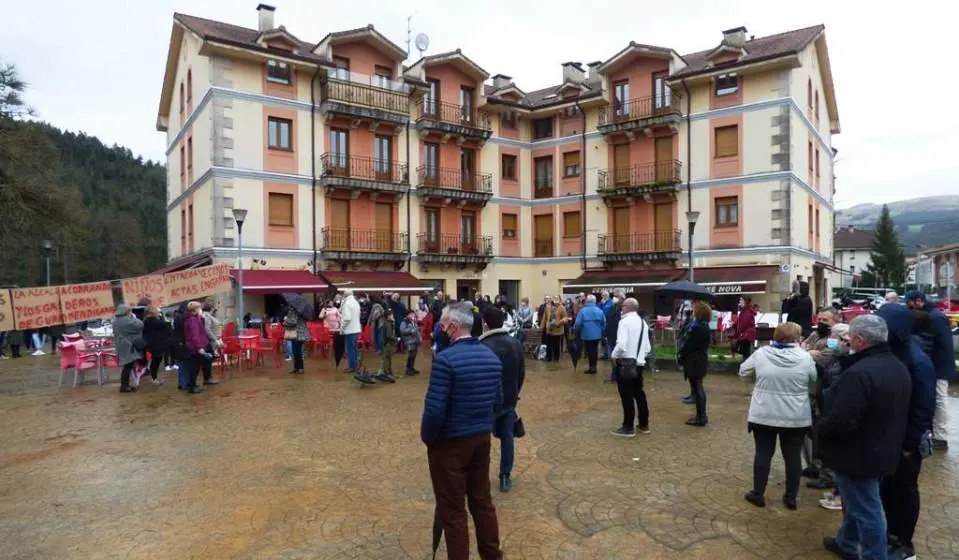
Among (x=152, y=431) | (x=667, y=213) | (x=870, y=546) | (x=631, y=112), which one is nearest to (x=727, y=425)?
(x=870, y=546)

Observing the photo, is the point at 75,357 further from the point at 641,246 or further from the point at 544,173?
the point at 544,173

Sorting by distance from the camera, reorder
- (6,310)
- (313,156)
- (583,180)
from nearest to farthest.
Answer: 1. (6,310)
2. (313,156)
3. (583,180)

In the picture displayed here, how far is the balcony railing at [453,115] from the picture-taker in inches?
1080

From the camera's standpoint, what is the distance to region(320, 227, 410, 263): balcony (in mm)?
24531

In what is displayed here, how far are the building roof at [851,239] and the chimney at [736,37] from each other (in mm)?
60528

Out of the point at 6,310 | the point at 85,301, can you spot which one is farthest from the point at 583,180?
the point at 6,310

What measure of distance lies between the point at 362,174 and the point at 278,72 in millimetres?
4999

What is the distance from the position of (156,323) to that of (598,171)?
71.6 feet

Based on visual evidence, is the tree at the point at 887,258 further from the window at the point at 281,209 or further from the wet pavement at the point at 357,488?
the wet pavement at the point at 357,488

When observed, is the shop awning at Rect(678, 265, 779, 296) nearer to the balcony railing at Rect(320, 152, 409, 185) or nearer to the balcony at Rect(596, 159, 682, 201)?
the balcony at Rect(596, 159, 682, 201)

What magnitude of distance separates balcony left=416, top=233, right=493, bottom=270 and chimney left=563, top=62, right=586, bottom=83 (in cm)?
952

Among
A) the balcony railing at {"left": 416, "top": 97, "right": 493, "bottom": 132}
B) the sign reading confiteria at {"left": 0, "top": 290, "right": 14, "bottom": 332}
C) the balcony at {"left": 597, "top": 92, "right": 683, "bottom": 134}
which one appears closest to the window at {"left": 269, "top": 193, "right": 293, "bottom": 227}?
the balcony railing at {"left": 416, "top": 97, "right": 493, "bottom": 132}

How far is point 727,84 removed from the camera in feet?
82.2

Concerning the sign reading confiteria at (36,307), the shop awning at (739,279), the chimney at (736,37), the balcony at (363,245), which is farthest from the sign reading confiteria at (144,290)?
the chimney at (736,37)
